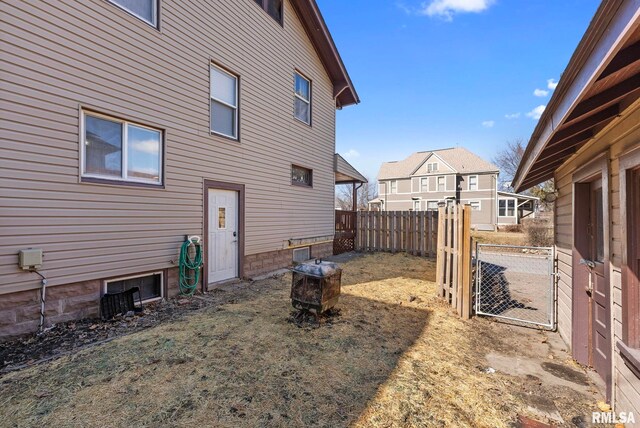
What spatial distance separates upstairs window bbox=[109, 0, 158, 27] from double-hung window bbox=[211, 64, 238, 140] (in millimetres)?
1345

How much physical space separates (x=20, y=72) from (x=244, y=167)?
3.99 meters

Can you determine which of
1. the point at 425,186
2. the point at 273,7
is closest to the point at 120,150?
the point at 273,7

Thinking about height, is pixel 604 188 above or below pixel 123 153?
below

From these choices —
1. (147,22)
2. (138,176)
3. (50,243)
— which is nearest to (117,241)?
(50,243)

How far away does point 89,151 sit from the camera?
14.0 feet

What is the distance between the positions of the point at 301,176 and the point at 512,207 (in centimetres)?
2508

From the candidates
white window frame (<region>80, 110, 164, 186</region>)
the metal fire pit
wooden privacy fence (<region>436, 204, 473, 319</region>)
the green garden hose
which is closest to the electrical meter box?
white window frame (<region>80, 110, 164, 186</region>)

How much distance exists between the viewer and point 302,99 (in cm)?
955

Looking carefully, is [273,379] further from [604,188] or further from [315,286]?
[604,188]

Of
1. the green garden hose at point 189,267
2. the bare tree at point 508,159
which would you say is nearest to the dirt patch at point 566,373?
the green garden hose at point 189,267

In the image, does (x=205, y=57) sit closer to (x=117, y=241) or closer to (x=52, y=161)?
(x=52, y=161)

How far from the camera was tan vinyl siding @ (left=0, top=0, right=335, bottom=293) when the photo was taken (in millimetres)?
3609

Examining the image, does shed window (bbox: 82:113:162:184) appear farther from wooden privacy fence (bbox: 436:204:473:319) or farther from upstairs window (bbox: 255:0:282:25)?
wooden privacy fence (bbox: 436:204:473:319)

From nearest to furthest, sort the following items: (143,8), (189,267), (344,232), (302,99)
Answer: (143,8), (189,267), (302,99), (344,232)
